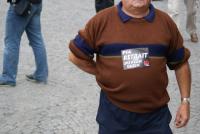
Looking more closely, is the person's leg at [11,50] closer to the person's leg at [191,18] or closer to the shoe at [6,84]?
the shoe at [6,84]

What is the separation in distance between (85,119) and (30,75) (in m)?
1.47

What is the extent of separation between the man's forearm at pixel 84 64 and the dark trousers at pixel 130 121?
0.56 ft

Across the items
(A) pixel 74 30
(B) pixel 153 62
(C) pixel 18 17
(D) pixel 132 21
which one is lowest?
(A) pixel 74 30

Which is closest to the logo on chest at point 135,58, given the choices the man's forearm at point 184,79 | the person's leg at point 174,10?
the man's forearm at point 184,79

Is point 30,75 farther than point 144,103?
Yes

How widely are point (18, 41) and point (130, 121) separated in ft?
11.2

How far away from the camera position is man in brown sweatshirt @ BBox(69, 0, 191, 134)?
2807 mm

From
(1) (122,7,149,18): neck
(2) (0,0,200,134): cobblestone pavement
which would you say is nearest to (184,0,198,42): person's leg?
(2) (0,0,200,134): cobblestone pavement

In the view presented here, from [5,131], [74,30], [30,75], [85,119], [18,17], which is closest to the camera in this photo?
[5,131]

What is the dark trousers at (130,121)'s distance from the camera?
9.58 feet

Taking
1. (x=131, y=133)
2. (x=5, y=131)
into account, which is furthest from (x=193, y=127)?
(x=131, y=133)

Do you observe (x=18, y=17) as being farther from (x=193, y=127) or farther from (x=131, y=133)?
(x=131, y=133)

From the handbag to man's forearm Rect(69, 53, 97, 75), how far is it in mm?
2868

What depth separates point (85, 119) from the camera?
521 cm
